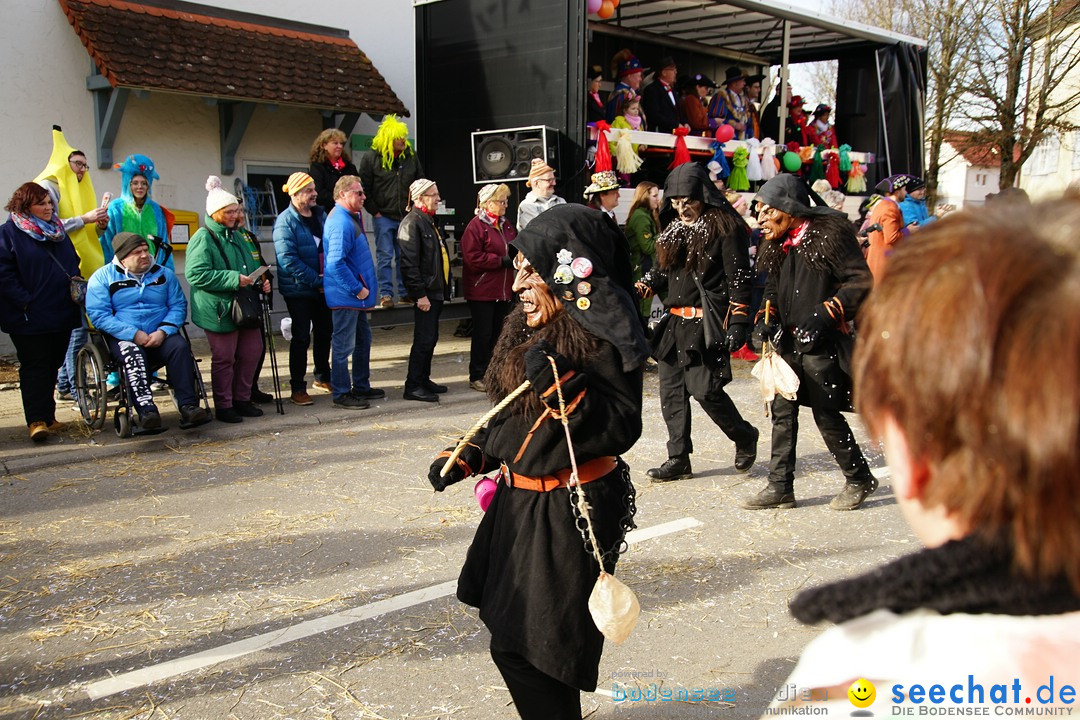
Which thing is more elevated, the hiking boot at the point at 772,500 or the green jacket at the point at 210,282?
the green jacket at the point at 210,282

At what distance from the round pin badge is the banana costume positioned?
6.70 m

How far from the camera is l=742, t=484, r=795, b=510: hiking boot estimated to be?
5.70 m

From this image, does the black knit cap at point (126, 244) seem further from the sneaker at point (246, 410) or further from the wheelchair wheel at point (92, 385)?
the sneaker at point (246, 410)

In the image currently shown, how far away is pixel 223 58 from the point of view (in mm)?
11320

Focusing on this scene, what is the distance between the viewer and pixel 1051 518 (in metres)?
0.97

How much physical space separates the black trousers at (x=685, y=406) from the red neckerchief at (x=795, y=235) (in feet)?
3.19

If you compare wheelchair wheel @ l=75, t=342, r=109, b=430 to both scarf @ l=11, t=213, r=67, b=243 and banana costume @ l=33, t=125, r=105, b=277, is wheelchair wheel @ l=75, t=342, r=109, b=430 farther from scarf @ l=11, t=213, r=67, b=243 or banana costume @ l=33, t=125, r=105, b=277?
banana costume @ l=33, t=125, r=105, b=277

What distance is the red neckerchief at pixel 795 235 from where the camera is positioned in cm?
539

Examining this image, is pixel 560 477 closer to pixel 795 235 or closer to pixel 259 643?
pixel 259 643

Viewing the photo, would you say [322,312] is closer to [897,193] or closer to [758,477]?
[758,477]

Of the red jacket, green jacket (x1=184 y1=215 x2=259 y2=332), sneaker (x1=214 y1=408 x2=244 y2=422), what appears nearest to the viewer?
green jacket (x1=184 y1=215 x2=259 y2=332)

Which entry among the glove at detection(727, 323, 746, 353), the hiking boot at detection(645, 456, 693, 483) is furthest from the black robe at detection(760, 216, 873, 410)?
the hiking boot at detection(645, 456, 693, 483)

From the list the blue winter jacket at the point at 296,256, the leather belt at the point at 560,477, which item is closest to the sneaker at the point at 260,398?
the blue winter jacket at the point at 296,256

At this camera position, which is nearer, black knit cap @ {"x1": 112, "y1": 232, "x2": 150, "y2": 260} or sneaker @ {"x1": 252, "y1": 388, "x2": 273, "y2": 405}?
black knit cap @ {"x1": 112, "y1": 232, "x2": 150, "y2": 260}
